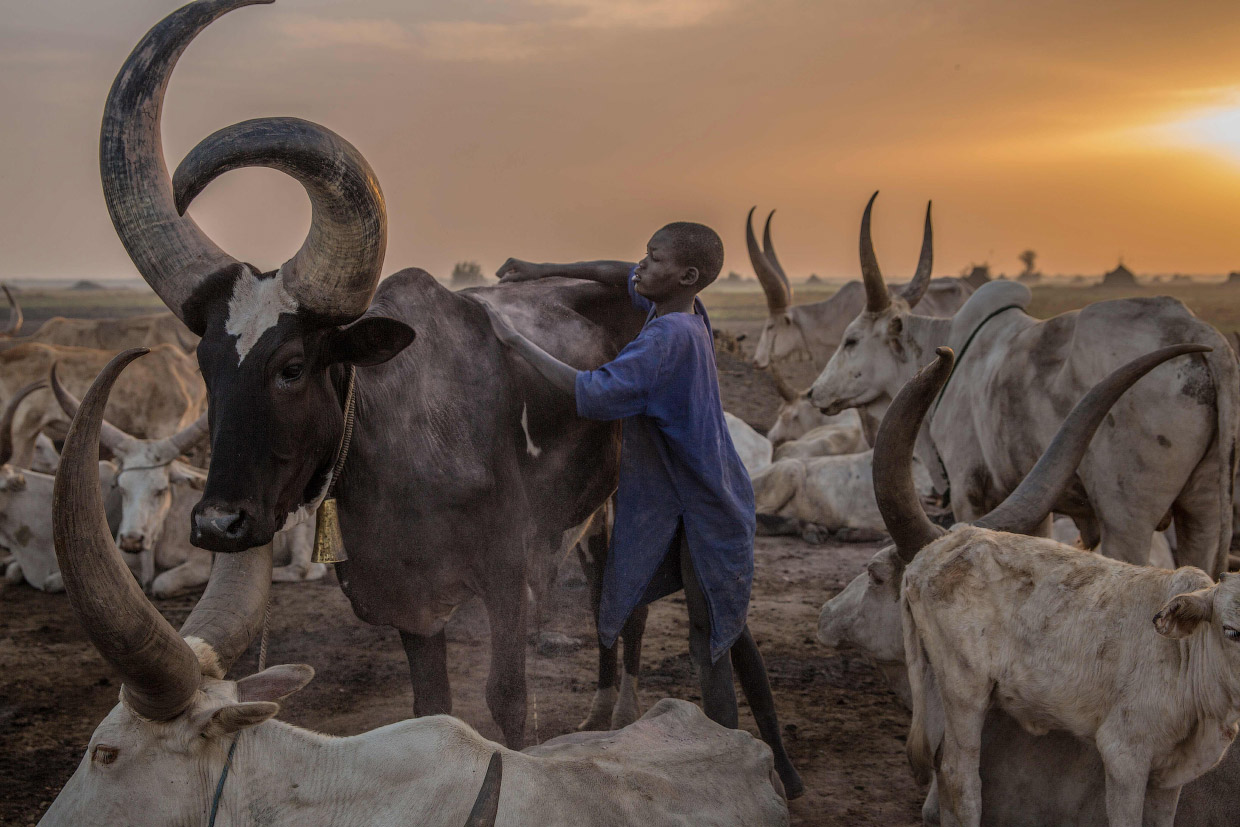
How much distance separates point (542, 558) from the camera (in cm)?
401

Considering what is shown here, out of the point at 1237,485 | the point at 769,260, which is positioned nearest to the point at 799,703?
the point at 1237,485

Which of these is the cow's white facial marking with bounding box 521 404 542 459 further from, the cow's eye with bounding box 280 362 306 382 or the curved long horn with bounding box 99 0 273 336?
the curved long horn with bounding box 99 0 273 336

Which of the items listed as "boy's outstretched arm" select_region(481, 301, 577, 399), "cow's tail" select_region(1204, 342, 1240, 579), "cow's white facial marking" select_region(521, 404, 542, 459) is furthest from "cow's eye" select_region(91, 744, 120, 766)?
"cow's tail" select_region(1204, 342, 1240, 579)

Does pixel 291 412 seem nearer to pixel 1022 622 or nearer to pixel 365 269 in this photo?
pixel 365 269

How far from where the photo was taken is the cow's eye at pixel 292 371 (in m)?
2.86

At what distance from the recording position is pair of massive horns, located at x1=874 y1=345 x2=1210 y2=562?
3.56 m

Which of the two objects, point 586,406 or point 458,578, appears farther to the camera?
point 458,578

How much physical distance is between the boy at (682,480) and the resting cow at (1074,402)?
208cm

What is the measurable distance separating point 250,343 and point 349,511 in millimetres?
728

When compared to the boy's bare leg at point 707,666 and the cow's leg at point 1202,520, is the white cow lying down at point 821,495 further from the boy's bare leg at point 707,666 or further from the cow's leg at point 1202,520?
the boy's bare leg at point 707,666

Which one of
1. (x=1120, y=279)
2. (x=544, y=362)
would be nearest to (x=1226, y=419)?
(x=544, y=362)

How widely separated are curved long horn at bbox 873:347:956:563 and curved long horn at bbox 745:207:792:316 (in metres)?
6.63

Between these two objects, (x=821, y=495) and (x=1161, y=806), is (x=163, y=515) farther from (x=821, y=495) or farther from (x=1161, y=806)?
(x=1161, y=806)

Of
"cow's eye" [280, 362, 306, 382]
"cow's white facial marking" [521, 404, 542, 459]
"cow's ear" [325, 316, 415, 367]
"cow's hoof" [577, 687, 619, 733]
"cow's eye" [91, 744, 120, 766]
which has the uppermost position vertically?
"cow's ear" [325, 316, 415, 367]
